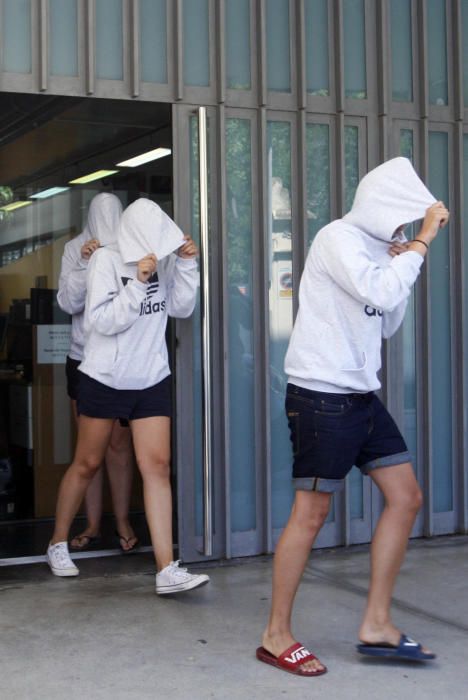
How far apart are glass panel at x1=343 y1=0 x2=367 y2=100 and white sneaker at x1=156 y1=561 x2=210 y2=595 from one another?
2803 millimetres

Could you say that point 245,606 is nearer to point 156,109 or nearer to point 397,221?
point 397,221

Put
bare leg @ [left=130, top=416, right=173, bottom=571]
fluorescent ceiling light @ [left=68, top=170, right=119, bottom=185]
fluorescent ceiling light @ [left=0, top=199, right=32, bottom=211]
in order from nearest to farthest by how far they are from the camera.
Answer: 1. bare leg @ [left=130, top=416, right=173, bottom=571]
2. fluorescent ceiling light @ [left=68, top=170, right=119, bottom=185]
3. fluorescent ceiling light @ [left=0, top=199, right=32, bottom=211]

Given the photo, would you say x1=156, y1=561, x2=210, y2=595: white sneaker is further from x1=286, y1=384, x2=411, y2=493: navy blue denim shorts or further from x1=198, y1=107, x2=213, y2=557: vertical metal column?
x1=286, y1=384, x2=411, y2=493: navy blue denim shorts

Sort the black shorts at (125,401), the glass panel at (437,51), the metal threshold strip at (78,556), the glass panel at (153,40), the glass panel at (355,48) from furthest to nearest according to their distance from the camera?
1. the glass panel at (437,51)
2. the glass panel at (355,48)
3. the metal threshold strip at (78,556)
4. the glass panel at (153,40)
5. the black shorts at (125,401)

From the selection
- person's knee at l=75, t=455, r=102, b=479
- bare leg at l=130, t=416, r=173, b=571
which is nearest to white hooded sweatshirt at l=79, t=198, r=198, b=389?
bare leg at l=130, t=416, r=173, b=571

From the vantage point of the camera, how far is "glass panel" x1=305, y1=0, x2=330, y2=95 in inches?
230

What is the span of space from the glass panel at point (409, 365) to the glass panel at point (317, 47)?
560 millimetres

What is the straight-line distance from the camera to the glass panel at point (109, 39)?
5.37 meters

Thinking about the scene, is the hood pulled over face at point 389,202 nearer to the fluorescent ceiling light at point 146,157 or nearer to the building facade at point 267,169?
the building facade at point 267,169

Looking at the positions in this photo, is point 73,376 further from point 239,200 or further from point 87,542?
point 239,200

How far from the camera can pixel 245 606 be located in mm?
4707

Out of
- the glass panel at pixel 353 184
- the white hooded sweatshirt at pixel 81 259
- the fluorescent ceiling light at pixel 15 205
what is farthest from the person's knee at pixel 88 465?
the fluorescent ceiling light at pixel 15 205

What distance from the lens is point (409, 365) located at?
6070 mm

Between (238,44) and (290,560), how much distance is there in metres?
3.00
